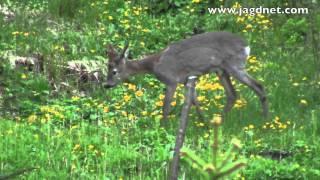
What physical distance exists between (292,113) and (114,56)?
9.16ft

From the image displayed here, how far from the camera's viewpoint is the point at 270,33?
14672 mm

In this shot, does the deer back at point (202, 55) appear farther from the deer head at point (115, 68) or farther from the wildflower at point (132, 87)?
the wildflower at point (132, 87)

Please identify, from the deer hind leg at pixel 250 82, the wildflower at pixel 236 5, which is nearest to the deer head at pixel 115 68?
the deer hind leg at pixel 250 82

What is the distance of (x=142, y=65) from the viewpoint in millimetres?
11883

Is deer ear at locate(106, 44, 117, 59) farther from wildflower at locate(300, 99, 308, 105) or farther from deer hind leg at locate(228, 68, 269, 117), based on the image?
wildflower at locate(300, 99, 308, 105)

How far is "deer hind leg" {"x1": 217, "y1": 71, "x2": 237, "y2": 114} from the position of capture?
11.0m

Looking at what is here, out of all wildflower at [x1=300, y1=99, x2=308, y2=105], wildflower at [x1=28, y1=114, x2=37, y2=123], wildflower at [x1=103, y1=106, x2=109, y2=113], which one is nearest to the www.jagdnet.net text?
wildflower at [x1=300, y1=99, x2=308, y2=105]

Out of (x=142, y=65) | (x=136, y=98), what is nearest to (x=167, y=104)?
(x=136, y=98)

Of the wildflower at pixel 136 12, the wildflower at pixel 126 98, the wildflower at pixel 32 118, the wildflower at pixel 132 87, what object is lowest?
the wildflower at pixel 32 118

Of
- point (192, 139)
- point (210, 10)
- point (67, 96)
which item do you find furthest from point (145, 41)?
point (192, 139)

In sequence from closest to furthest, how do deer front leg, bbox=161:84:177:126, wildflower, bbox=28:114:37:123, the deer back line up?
wildflower, bbox=28:114:37:123
deer front leg, bbox=161:84:177:126
the deer back

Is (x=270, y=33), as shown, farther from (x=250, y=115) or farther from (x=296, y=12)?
(x=250, y=115)

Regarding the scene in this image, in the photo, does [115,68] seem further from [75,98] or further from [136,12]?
[136,12]

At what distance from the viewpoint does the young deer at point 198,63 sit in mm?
11047
